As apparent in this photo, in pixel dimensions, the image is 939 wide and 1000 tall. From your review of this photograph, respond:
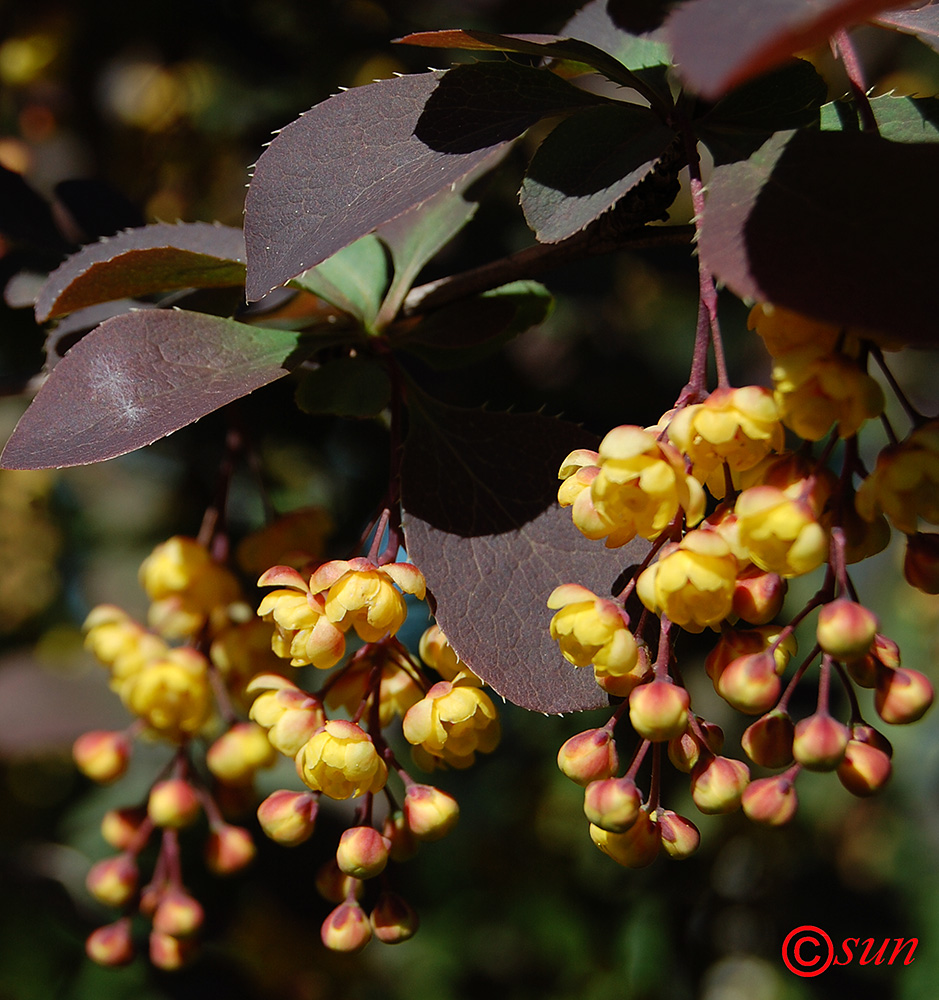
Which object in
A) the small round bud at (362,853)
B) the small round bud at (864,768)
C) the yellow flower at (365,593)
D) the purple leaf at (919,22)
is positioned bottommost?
the small round bud at (362,853)

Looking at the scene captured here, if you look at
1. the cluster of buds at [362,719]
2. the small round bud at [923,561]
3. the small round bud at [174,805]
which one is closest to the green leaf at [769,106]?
the small round bud at [923,561]

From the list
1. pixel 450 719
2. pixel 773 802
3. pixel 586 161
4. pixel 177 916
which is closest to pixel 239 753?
pixel 177 916

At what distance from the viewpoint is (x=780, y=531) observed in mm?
554

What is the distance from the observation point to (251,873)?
1818mm

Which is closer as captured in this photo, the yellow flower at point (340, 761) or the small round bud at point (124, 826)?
the yellow flower at point (340, 761)

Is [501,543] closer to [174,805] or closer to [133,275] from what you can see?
[133,275]

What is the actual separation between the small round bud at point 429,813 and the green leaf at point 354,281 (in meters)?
0.47

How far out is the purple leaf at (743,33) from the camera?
38cm

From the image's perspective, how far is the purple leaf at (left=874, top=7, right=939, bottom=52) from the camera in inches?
28.9

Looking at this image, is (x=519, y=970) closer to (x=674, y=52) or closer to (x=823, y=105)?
(x=823, y=105)

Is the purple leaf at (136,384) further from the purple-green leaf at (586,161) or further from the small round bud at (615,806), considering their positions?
the small round bud at (615,806)

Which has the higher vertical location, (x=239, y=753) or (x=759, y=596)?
(x=759, y=596)

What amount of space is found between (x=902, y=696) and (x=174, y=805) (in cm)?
84

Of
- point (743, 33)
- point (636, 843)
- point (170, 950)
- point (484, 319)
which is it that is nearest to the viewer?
point (743, 33)
